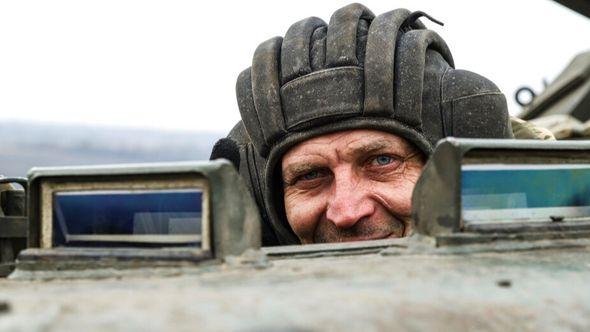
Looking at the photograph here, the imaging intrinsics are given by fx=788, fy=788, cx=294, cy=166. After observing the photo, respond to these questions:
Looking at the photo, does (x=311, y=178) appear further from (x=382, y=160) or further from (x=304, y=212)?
(x=382, y=160)

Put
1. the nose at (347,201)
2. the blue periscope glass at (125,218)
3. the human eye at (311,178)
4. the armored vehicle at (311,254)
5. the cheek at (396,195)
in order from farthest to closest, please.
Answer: the human eye at (311,178) → the cheek at (396,195) → the nose at (347,201) → the blue periscope glass at (125,218) → the armored vehicle at (311,254)

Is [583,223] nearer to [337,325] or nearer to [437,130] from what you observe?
[337,325]

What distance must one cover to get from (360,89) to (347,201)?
0.36m

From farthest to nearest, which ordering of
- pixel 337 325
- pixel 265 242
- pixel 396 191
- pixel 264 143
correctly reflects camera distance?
pixel 265 242 → pixel 264 143 → pixel 396 191 → pixel 337 325

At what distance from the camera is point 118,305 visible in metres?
0.95

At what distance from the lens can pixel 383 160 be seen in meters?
2.43

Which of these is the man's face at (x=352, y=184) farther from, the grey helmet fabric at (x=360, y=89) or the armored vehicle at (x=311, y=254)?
the armored vehicle at (x=311, y=254)

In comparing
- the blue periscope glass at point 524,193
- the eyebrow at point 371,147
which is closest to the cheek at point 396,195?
the eyebrow at point 371,147

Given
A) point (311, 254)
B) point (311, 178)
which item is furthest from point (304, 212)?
point (311, 254)

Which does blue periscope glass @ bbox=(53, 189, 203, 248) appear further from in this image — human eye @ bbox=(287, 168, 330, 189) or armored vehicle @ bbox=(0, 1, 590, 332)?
human eye @ bbox=(287, 168, 330, 189)

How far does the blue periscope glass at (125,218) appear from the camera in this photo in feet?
4.31

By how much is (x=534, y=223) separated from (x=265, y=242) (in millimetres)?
1561

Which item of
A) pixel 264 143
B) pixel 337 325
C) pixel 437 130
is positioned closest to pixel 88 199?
pixel 337 325

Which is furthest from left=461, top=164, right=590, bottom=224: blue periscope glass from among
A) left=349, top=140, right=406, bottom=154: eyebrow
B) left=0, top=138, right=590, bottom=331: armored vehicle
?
left=349, top=140, right=406, bottom=154: eyebrow
